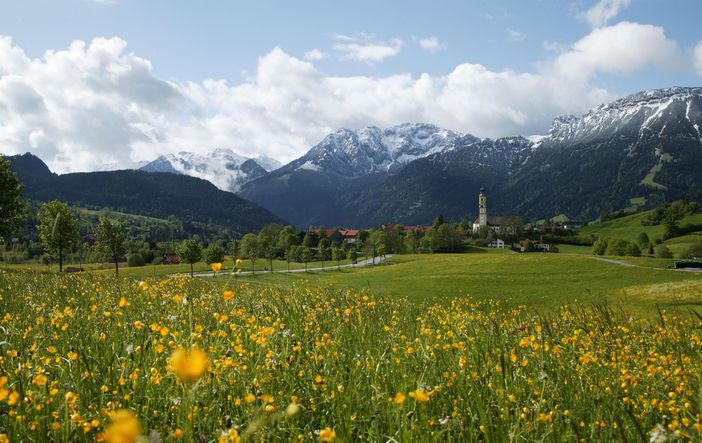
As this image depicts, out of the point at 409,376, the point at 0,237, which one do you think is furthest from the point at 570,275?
the point at 0,237

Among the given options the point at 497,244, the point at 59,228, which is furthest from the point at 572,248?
the point at 59,228

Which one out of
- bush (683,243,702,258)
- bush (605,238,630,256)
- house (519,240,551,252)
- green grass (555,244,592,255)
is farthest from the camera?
house (519,240,551,252)

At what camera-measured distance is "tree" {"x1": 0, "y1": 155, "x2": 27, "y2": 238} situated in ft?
157

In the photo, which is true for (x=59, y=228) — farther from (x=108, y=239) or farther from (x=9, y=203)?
(x=108, y=239)

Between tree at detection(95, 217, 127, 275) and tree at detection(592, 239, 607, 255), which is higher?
tree at detection(95, 217, 127, 275)

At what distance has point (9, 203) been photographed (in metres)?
48.8

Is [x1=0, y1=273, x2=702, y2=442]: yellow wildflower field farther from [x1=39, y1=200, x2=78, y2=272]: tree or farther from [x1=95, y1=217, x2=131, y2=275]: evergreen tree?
[x1=95, y1=217, x2=131, y2=275]: evergreen tree

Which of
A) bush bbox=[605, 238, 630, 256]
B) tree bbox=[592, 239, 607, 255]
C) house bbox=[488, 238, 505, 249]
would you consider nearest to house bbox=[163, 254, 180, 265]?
house bbox=[488, 238, 505, 249]

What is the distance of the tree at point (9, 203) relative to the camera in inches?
1886

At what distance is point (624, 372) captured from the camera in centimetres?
475

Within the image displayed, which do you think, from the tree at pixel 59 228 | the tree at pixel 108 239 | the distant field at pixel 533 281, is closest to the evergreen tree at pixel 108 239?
the tree at pixel 108 239

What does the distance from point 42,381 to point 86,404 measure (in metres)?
0.91

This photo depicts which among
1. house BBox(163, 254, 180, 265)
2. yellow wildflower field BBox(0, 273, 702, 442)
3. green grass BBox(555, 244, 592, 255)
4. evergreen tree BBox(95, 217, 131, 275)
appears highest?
evergreen tree BBox(95, 217, 131, 275)

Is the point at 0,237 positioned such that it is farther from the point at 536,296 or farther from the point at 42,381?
the point at 42,381
